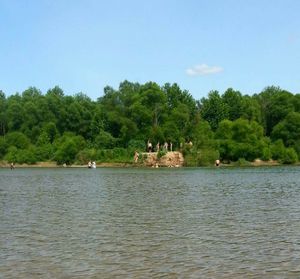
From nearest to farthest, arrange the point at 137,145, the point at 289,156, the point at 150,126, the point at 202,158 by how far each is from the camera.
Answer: the point at 202,158
the point at 289,156
the point at 137,145
the point at 150,126

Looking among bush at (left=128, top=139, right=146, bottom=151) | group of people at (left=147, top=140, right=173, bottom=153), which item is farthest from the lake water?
bush at (left=128, top=139, right=146, bottom=151)

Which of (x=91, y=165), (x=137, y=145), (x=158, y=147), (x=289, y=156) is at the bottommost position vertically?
(x=91, y=165)

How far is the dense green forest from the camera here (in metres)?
127

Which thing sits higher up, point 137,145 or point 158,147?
point 137,145

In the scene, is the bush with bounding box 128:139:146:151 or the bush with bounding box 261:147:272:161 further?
the bush with bounding box 128:139:146:151

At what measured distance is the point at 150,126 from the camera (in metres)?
138

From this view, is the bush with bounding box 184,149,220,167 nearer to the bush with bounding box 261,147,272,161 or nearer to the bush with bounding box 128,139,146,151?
the bush with bounding box 261,147,272,161

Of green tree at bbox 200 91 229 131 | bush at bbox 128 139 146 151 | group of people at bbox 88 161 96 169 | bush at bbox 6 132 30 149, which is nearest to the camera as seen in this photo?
group of people at bbox 88 161 96 169

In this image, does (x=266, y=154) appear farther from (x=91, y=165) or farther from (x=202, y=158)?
(x=91, y=165)

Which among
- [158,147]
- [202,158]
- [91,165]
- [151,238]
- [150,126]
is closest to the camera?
[151,238]

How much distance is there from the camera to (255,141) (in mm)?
126000

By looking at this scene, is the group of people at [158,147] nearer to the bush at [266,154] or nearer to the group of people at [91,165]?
the group of people at [91,165]

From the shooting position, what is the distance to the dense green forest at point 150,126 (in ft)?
415

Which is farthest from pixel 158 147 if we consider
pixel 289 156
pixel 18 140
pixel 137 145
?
pixel 18 140
